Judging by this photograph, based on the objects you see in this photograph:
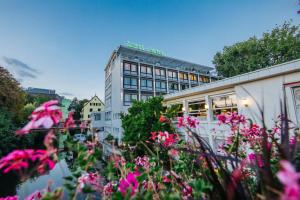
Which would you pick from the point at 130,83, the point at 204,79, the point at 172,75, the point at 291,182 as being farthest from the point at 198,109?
the point at 204,79

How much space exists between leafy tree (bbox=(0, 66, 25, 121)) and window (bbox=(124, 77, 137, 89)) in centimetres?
1087

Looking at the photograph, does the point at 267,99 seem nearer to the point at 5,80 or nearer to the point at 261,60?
the point at 261,60

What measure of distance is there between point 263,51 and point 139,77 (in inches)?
567

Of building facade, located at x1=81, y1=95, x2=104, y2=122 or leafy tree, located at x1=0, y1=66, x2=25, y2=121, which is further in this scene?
building facade, located at x1=81, y1=95, x2=104, y2=122

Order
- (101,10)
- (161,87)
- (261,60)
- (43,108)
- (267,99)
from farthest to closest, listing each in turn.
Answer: (161,87), (261,60), (101,10), (267,99), (43,108)

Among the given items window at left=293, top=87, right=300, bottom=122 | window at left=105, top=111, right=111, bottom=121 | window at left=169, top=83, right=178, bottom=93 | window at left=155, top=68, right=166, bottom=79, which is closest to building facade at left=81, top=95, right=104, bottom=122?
window at left=105, top=111, right=111, bottom=121

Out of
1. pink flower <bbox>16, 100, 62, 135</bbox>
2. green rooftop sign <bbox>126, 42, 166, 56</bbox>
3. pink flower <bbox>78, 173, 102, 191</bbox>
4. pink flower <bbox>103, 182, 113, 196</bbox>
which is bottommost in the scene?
pink flower <bbox>103, 182, 113, 196</bbox>

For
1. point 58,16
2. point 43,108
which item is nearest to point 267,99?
point 43,108

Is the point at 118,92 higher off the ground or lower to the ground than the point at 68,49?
lower

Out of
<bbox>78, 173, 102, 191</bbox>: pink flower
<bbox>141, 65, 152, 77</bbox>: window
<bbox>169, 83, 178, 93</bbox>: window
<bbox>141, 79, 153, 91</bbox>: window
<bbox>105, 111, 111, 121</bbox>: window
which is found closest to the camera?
<bbox>78, 173, 102, 191</bbox>: pink flower

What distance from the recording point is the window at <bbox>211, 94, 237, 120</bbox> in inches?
294

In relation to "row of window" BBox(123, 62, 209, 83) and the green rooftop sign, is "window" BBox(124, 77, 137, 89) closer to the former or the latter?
"row of window" BBox(123, 62, 209, 83)

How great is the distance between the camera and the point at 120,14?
1196 cm

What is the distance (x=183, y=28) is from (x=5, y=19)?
41.3 ft
